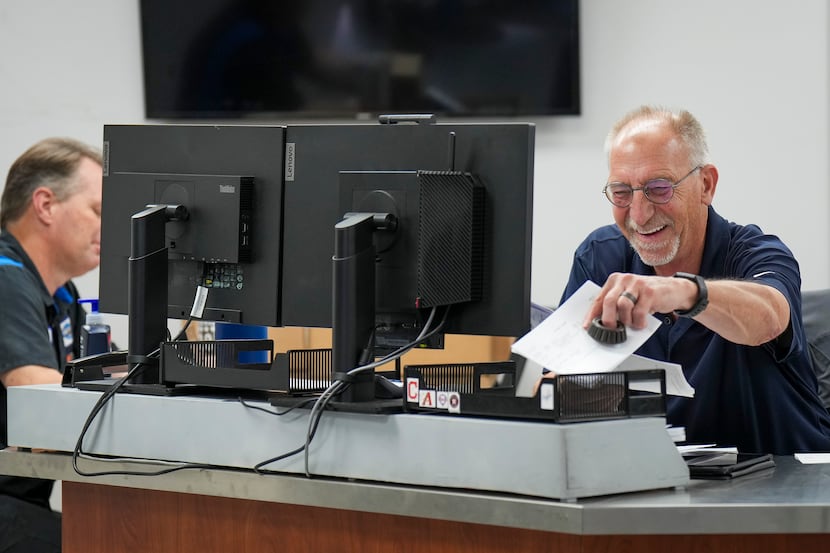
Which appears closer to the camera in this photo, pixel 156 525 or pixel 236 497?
pixel 236 497

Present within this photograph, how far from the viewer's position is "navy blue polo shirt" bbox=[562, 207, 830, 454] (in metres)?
1.96

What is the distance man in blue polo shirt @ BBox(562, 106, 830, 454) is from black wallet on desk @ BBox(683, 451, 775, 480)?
0.28 m

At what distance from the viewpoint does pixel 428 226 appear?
4.85 feet

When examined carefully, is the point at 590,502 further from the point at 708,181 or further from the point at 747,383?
the point at 708,181

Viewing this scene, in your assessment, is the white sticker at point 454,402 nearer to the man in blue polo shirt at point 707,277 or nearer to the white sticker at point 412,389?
the white sticker at point 412,389

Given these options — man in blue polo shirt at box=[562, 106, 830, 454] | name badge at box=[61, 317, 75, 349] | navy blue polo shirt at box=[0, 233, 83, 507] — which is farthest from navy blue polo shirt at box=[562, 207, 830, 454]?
name badge at box=[61, 317, 75, 349]

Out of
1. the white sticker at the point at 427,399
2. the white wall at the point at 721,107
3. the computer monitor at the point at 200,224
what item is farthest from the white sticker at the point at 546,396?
the white wall at the point at 721,107

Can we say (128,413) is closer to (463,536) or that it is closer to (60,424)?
(60,424)

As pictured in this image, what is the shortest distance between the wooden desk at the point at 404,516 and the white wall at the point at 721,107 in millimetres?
1809

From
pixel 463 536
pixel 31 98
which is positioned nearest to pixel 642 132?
pixel 463 536

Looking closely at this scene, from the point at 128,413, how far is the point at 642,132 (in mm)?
1110

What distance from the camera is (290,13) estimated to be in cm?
379

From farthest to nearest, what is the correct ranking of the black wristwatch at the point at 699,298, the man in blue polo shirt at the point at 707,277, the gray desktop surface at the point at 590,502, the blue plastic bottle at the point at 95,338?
the blue plastic bottle at the point at 95,338, the man in blue polo shirt at the point at 707,277, the black wristwatch at the point at 699,298, the gray desktop surface at the point at 590,502

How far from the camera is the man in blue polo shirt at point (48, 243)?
7.82 feet
